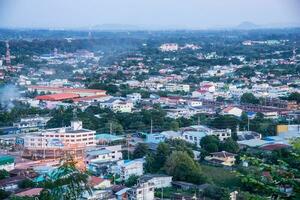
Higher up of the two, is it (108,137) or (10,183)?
(10,183)

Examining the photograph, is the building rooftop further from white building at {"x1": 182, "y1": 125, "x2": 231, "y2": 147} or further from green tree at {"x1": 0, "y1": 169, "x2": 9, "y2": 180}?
white building at {"x1": 182, "y1": 125, "x2": 231, "y2": 147}

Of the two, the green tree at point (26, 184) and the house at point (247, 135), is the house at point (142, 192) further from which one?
the house at point (247, 135)

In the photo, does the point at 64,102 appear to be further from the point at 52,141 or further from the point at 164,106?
the point at 52,141

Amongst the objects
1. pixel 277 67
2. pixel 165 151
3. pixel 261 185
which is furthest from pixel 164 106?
pixel 261 185

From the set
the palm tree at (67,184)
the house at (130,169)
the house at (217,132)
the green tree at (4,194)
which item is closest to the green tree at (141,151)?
the house at (130,169)

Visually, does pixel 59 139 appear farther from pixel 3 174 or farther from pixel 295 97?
pixel 295 97

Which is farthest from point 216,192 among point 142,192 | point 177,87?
point 177,87

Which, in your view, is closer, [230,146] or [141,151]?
[141,151]
